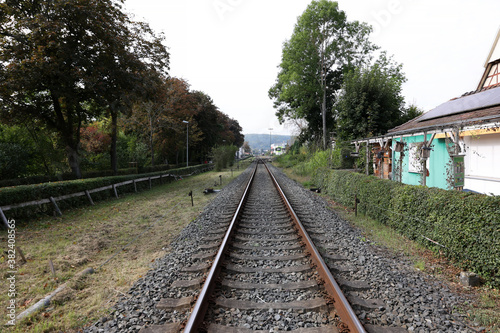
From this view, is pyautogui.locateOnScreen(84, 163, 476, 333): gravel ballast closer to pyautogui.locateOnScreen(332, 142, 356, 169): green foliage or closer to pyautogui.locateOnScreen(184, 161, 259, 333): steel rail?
pyautogui.locateOnScreen(184, 161, 259, 333): steel rail

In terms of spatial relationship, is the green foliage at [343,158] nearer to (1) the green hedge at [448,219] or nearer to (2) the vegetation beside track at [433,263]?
(2) the vegetation beside track at [433,263]

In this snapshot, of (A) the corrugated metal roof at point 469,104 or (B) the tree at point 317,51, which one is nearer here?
(A) the corrugated metal roof at point 469,104

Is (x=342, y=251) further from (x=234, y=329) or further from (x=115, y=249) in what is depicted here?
(x=115, y=249)

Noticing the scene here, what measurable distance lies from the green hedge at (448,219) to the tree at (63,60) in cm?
1345

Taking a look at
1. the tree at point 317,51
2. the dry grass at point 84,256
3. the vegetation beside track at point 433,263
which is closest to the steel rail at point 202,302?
the dry grass at point 84,256

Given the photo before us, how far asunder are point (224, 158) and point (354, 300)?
30.9 meters

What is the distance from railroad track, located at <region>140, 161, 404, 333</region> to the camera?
2768 millimetres

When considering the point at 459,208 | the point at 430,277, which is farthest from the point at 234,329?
the point at 459,208

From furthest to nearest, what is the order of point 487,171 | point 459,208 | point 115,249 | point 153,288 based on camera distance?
point 487,171 < point 115,249 < point 459,208 < point 153,288

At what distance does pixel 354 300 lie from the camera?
10.3 ft

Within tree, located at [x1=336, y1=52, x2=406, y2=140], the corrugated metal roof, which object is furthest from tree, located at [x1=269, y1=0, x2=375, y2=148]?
the corrugated metal roof

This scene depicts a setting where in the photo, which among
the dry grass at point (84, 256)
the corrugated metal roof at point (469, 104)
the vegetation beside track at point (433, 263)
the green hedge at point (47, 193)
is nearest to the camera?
the vegetation beside track at point (433, 263)

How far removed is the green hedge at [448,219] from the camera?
12.2 ft

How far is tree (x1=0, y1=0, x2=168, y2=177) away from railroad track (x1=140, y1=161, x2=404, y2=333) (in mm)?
11274
